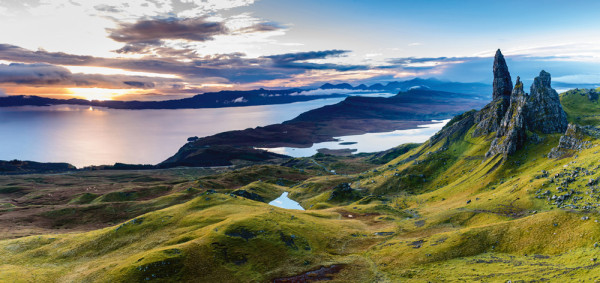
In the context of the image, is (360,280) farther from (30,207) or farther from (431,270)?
(30,207)

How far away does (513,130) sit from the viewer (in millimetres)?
162500

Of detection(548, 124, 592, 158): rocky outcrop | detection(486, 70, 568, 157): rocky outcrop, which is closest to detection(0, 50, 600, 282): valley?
detection(548, 124, 592, 158): rocky outcrop

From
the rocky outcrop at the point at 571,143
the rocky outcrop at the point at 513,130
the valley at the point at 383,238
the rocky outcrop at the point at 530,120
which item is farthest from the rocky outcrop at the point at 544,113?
the rocky outcrop at the point at 571,143

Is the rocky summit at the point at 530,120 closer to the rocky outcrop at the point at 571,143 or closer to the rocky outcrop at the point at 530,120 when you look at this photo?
the rocky outcrop at the point at 530,120

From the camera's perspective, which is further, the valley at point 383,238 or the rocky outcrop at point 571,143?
the rocky outcrop at point 571,143

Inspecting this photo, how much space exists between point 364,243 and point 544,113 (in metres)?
142

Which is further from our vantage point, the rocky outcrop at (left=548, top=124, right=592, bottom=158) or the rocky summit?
the rocky summit

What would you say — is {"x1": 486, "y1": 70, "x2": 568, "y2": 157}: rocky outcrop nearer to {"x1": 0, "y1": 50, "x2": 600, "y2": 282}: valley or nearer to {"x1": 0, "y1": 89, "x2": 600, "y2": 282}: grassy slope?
{"x1": 0, "y1": 50, "x2": 600, "y2": 282}: valley

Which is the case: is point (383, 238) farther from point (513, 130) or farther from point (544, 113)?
point (544, 113)

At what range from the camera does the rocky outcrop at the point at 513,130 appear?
160 m

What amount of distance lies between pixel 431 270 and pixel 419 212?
224 ft

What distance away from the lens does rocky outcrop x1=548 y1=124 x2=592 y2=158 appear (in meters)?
130

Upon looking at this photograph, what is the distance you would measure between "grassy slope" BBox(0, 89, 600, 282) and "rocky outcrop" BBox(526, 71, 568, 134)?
34.4 metres

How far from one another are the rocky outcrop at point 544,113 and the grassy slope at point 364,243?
34.4 metres
